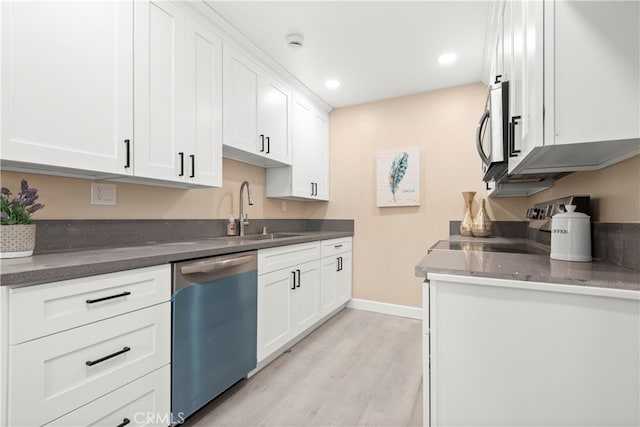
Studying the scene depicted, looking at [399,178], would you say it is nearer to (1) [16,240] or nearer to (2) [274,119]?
(2) [274,119]

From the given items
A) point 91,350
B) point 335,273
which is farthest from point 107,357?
point 335,273

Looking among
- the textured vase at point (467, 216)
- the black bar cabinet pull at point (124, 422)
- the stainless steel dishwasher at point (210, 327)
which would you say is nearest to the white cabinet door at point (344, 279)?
the textured vase at point (467, 216)

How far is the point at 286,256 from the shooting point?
2242 mm

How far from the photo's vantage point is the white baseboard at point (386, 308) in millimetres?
3098

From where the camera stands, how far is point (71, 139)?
1.30m

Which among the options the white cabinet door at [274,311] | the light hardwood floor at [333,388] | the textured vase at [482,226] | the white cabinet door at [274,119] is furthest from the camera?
the textured vase at [482,226]

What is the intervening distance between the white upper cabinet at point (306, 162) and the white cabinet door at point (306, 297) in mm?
821

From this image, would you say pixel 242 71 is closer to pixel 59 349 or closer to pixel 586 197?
pixel 59 349

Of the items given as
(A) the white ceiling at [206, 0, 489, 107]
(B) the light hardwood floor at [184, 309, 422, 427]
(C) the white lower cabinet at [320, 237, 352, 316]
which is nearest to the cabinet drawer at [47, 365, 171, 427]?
(B) the light hardwood floor at [184, 309, 422, 427]

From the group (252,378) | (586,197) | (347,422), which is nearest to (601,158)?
(586,197)

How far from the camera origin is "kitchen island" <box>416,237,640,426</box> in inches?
31.5

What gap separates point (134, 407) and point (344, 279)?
229 cm

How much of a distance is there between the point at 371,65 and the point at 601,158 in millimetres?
1950

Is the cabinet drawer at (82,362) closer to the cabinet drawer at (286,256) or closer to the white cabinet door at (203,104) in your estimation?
the cabinet drawer at (286,256)
